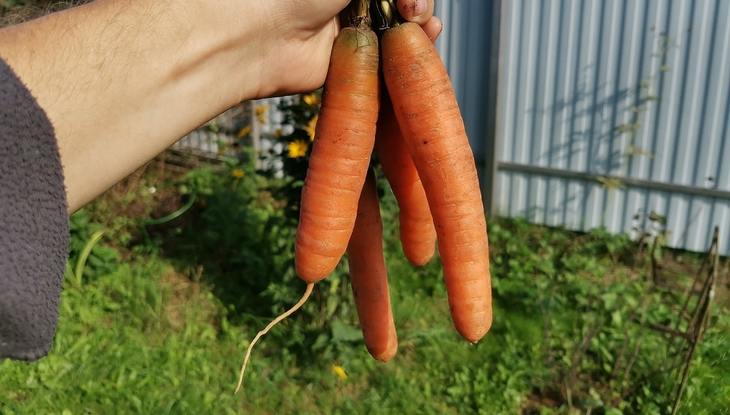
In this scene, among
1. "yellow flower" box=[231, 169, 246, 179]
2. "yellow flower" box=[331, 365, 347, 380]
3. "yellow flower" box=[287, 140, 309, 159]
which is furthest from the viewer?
"yellow flower" box=[231, 169, 246, 179]

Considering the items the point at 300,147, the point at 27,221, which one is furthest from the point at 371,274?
the point at 300,147

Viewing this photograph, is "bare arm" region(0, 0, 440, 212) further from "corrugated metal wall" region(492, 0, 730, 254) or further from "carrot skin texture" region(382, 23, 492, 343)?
"corrugated metal wall" region(492, 0, 730, 254)

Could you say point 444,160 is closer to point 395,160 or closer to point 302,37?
point 395,160

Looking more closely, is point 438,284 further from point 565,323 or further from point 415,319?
point 565,323

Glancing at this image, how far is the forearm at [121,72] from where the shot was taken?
157 centimetres

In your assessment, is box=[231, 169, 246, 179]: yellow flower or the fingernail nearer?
the fingernail

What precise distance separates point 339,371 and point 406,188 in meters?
1.90

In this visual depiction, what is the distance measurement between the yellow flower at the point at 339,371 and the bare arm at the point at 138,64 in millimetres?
2089

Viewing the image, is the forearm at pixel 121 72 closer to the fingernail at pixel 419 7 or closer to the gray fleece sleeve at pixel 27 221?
the gray fleece sleeve at pixel 27 221

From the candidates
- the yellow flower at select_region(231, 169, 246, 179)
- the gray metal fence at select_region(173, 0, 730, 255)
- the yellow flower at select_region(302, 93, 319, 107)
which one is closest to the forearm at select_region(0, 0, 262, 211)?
the yellow flower at select_region(302, 93, 319, 107)

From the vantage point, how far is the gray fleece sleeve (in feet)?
4.41

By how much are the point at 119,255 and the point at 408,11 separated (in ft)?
12.7

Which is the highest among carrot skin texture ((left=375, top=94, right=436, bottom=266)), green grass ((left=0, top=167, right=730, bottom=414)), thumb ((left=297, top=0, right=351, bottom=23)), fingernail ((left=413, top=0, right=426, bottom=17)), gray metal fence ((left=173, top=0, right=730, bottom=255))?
fingernail ((left=413, top=0, right=426, bottom=17))

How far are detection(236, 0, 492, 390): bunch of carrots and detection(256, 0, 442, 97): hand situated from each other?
9cm
